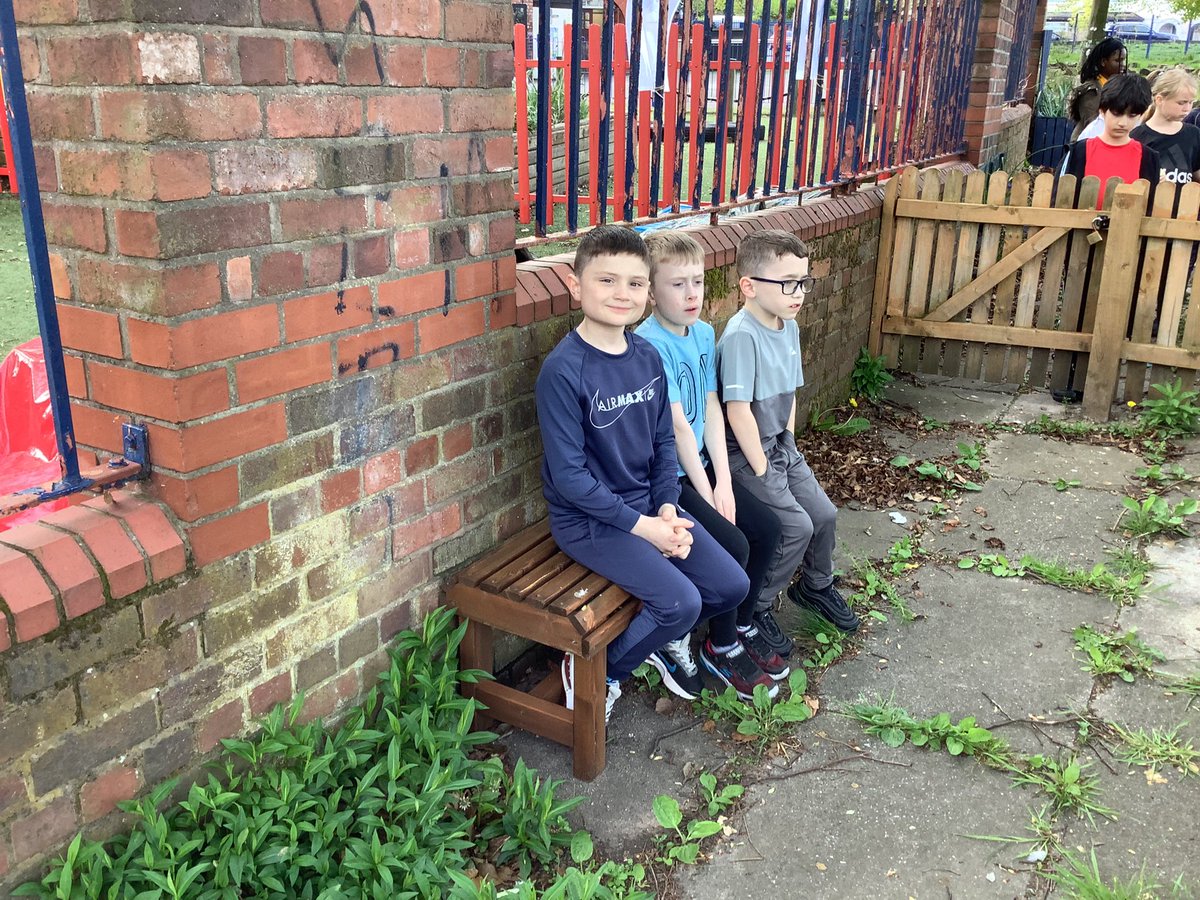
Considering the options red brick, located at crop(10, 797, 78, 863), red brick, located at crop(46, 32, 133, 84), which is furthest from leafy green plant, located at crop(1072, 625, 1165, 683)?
red brick, located at crop(46, 32, 133, 84)

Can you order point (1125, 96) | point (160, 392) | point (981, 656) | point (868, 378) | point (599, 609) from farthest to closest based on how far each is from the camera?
point (868, 378), point (1125, 96), point (981, 656), point (599, 609), point (160, 392)

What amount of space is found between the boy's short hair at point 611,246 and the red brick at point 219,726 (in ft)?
5.01

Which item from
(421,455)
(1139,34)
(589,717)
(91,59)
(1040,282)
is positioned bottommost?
(589,717)

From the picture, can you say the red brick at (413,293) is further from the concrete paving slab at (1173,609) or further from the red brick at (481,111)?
the concrete paving slab at (1173,609)

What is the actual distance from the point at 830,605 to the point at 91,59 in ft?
9.31

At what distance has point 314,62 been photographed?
2.27 meters

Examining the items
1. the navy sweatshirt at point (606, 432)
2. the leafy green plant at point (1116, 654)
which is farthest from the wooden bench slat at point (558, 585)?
the leafy green plant at point (1116, 654)

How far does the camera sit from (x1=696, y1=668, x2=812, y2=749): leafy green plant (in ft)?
10.1

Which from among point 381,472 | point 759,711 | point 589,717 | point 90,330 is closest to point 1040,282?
point 759,711

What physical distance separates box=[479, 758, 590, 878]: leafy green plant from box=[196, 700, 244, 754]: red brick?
2.26ft

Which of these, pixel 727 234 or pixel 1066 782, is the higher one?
pixel 727 234

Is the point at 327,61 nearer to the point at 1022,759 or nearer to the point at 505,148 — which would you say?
the point at 505,148

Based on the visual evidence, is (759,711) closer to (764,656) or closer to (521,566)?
(764,656)

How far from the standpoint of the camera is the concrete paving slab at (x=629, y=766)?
2.69 m
